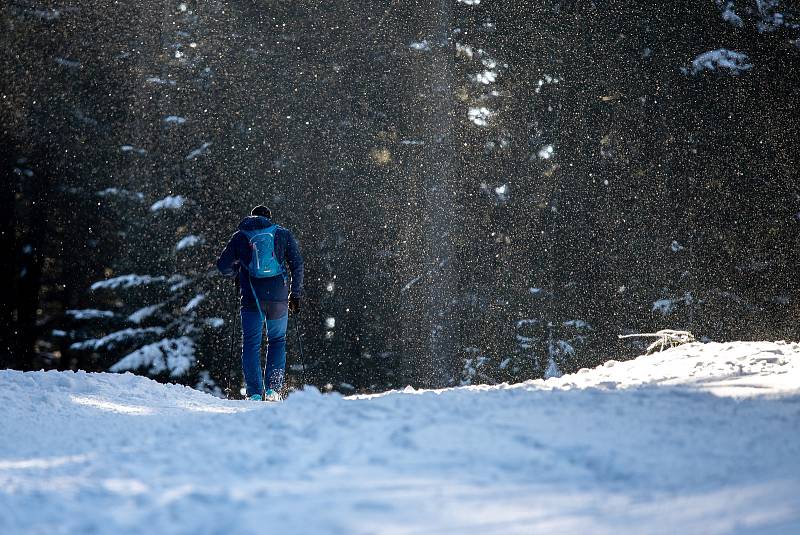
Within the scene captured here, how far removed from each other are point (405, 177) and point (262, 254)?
31.6 ft

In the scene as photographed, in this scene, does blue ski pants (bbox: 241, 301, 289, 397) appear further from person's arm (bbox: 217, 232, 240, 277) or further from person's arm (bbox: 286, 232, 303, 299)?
person's arm (bbox: 217, 232, 240, 277)

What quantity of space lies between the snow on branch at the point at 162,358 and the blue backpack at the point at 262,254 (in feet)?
26.4

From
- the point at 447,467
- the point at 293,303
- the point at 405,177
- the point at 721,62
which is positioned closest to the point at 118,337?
the point at 405,177

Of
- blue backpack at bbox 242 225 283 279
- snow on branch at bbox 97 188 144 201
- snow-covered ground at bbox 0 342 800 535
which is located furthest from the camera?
snow on branch at bbox 97 188 144 201

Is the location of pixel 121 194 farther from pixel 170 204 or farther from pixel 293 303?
pixel 293 303

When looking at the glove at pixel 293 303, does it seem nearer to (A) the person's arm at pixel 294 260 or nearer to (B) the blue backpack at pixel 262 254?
(A) the person's arm at pixel 294 260

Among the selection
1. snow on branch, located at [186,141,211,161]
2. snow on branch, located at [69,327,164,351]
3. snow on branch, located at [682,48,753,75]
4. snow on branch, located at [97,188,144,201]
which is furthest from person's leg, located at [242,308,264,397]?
snow on branch, located at [682,48,753,75]

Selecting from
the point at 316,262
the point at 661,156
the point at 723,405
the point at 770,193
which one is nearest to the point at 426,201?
the point at 316,262

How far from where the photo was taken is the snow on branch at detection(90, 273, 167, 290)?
15.0 meters

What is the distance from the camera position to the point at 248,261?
24.7 feet

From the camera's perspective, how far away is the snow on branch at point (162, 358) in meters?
14.7

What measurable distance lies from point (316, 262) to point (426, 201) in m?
2.95

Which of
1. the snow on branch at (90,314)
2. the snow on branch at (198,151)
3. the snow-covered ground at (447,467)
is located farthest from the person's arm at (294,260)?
the snow on branch at (90,314)

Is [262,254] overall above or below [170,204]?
below
